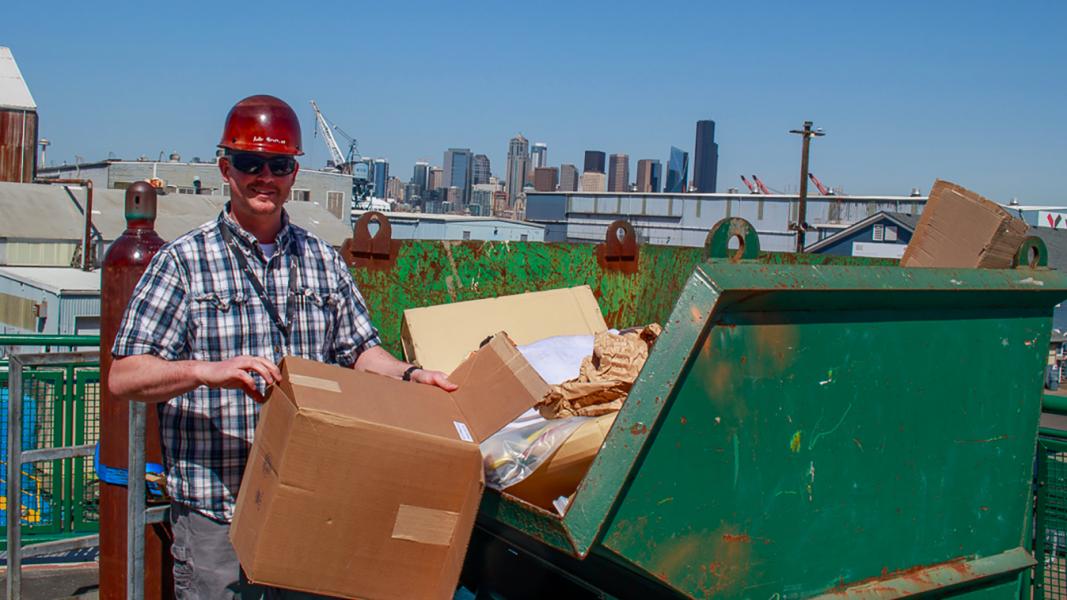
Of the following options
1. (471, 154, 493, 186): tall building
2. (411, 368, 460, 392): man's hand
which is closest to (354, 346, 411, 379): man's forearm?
(411, 368, 460, 392): man's hand

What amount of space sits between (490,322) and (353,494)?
2005 millimetres

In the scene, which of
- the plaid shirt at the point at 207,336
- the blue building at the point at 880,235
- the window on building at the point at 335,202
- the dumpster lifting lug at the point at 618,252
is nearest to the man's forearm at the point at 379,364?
the plaid shirt at the point at 207,336

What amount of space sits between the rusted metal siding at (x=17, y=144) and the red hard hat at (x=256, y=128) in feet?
113

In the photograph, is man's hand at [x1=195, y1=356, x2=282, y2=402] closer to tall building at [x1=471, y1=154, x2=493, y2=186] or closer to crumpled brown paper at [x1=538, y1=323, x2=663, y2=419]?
crumpled brown paper at [x1=538, y1=323, x2=663, y2=419]

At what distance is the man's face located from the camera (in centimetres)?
265

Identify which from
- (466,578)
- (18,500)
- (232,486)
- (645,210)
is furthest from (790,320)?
(645,210)

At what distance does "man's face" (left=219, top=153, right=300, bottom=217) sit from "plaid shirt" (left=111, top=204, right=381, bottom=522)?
0.24 ft

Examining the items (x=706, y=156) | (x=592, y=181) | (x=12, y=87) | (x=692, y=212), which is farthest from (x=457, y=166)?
(x=12, y=87)

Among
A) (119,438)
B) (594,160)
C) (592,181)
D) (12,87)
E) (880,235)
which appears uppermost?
(594,160)

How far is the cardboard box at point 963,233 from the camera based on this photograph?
291 centimetres

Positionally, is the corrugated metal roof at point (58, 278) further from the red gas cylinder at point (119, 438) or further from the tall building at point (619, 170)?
the tall building at point (619, 170)

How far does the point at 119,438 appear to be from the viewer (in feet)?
11.7

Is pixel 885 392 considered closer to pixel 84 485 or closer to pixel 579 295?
pixel 579 295

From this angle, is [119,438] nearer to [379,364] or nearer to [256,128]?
[379,364]
